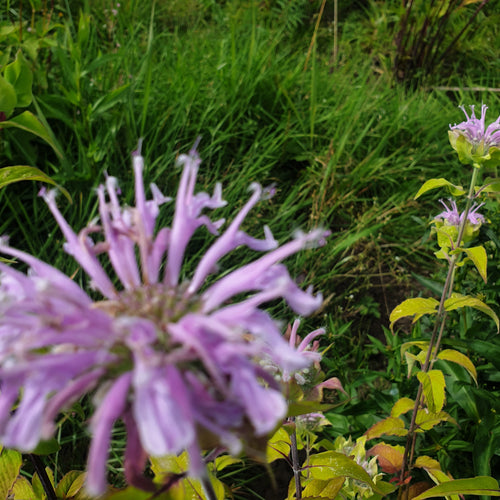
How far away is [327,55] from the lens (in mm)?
3213

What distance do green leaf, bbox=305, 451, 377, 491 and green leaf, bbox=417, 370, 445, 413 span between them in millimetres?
272

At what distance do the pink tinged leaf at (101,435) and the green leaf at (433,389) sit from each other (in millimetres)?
→ 819

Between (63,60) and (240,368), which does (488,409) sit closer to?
(240,368)

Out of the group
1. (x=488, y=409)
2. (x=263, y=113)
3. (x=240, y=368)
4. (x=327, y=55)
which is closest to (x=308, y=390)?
(x=240, y=368)

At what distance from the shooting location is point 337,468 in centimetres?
86

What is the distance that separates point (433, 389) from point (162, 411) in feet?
2.73

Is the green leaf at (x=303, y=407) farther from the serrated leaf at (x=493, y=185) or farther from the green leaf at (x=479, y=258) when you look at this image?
the serrated leaf at (x=493, y=185)

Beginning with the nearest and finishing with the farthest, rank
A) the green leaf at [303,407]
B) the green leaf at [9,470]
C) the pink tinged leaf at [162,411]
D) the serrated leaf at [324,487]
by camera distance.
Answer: the pink tinged leaf at [162,411] → the green leaf at [303,407] → the green leaf at [9,470] → the serrated leaf at [324,487]

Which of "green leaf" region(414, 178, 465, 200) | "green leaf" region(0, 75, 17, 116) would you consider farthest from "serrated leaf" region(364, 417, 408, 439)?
"green leaf" region(0, 75, 17, 116)

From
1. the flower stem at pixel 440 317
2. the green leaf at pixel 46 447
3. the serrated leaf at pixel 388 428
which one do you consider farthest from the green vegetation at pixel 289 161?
the green leaf at pixel 46 447

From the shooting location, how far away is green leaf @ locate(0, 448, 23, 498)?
2.60 ft

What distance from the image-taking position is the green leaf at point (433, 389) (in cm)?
105

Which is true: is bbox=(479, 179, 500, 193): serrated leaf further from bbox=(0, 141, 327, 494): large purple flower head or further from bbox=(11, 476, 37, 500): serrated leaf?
bbox=(11, 476, 37, 500): serrated leaf

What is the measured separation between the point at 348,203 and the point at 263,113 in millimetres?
628
